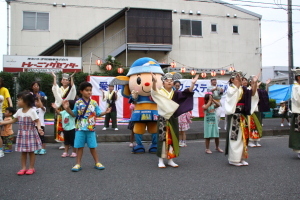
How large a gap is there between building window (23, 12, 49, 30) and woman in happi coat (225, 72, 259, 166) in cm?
1845

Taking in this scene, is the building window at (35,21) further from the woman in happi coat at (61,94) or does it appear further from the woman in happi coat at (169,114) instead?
the woman in happi coat at (169,114)

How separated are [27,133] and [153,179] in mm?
2316

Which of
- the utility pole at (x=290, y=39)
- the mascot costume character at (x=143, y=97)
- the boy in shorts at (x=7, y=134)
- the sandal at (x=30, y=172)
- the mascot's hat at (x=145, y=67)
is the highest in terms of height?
the utility pole at (x=290, y=39)

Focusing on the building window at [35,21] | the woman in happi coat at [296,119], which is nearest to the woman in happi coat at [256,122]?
the woman in happi coat at [296,119]

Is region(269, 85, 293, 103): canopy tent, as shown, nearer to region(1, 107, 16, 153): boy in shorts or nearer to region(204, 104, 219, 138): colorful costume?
region(204, 104, 219, 138): colorful costume

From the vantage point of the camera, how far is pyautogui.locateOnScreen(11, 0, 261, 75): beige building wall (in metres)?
20.3

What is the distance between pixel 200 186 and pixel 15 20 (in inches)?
800

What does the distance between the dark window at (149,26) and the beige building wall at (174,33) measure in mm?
1544

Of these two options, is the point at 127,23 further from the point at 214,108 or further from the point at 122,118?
the point at 214,108

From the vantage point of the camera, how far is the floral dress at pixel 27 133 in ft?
→ 15.6

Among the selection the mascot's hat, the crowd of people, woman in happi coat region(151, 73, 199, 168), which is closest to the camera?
the crowd of people

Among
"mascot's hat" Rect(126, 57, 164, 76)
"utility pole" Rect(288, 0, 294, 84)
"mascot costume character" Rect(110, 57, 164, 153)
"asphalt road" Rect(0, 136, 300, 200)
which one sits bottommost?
"asphalt road" Rect(0, 136, 300, 200)

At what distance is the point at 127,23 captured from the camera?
20234 millimetres

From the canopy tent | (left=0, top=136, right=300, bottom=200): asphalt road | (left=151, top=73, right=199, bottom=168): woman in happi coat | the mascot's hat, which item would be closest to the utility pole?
the canopy tent
